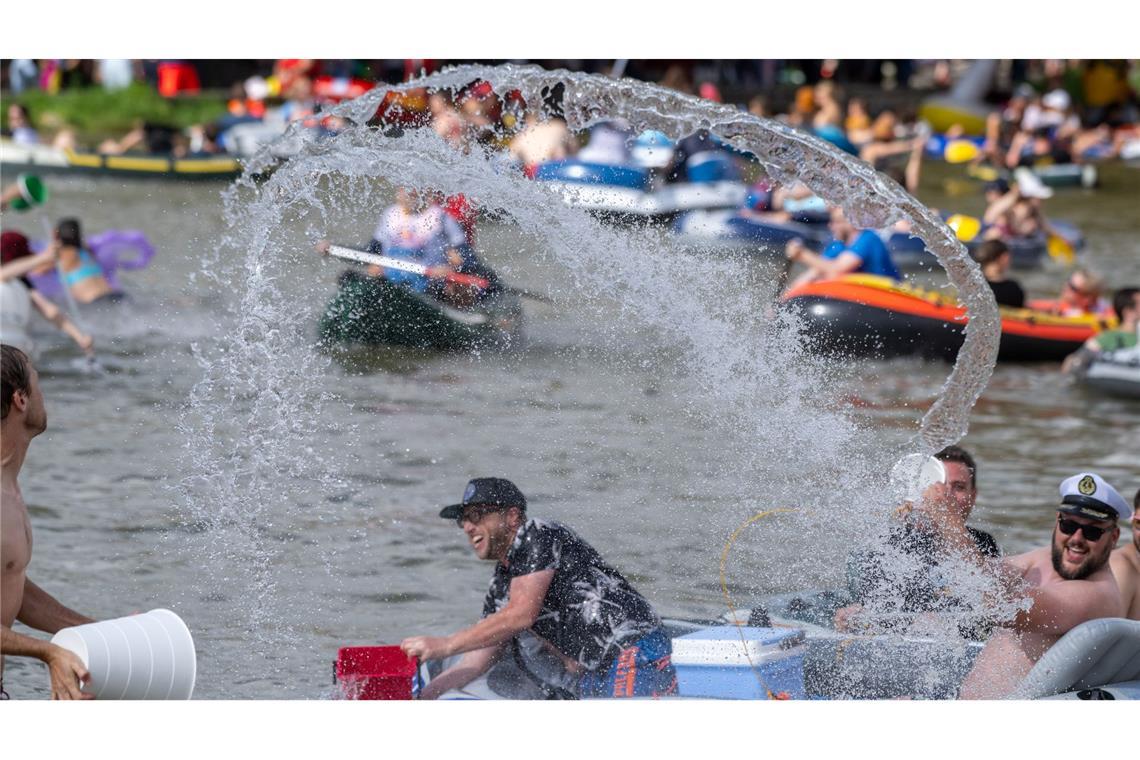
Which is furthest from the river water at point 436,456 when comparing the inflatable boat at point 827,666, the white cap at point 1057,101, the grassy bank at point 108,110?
the white cap at point 1057,101

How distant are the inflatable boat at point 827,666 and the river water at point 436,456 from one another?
0.81 metres

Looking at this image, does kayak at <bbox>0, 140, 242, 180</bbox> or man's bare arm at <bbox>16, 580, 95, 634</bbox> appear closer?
man's bare arm at <bbox>16, 580, 95, 634</bbox>

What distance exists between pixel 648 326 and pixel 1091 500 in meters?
2.90

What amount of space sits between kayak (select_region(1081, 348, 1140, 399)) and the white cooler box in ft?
24.2

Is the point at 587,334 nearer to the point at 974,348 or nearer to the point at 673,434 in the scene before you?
the point at 673,434

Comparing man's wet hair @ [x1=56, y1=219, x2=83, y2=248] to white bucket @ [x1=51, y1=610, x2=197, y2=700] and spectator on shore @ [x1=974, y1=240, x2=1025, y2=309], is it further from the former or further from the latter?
white bucket @ [x1=51, y1=610, x2=197, y2=700]

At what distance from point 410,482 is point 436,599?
182cm

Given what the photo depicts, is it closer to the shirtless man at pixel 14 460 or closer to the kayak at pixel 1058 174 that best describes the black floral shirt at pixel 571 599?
the shirtless man at pixel 14 460

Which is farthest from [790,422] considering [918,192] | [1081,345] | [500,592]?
[918,192]

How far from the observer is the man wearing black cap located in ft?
18.5

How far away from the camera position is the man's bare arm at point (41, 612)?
5.30 m

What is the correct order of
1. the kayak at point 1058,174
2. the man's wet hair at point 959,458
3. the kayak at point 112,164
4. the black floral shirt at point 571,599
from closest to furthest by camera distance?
the black floral shirt at point 571,599, the man's wet hair at point 959,458, the kayak at point 112,164, the kayak at point 1058,174

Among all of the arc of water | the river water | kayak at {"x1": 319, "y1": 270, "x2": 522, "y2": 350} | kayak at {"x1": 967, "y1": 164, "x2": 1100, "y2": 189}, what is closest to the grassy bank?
kayak at {"x1": 967, "y1": 164, "x2": 1100, "y2": 189}

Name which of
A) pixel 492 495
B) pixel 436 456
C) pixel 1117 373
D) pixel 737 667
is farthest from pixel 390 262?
pixel 737 667
